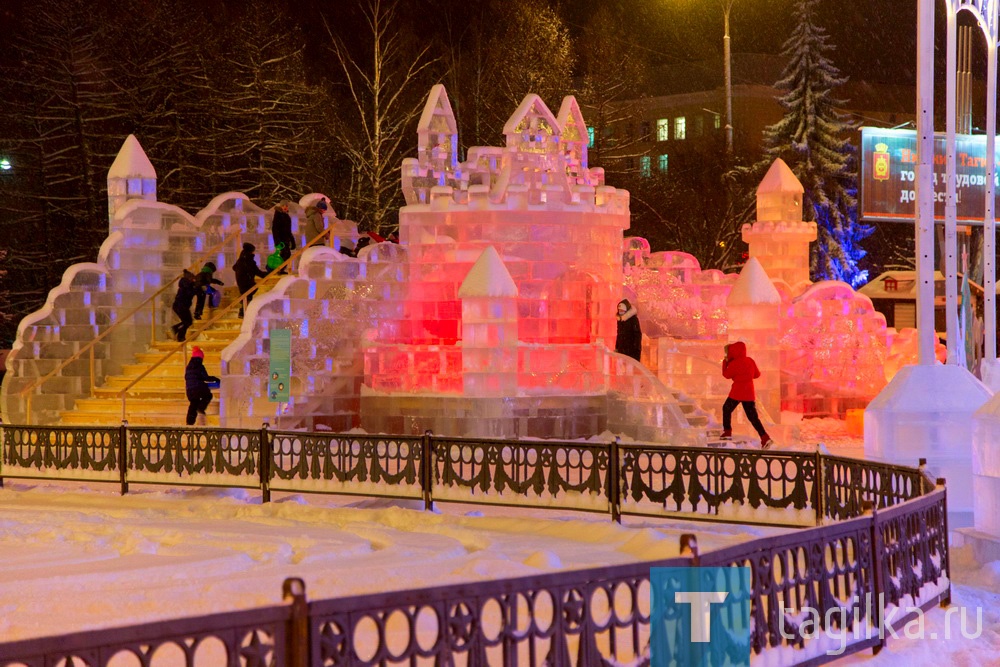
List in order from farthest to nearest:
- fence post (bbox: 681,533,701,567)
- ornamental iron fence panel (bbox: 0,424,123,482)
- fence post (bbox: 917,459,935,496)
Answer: ornamental iron fence panel (bbox: 0,424,123,482), fence post (bbox: 917,459,935,496), fence post (bbox: 681,533,701,567)

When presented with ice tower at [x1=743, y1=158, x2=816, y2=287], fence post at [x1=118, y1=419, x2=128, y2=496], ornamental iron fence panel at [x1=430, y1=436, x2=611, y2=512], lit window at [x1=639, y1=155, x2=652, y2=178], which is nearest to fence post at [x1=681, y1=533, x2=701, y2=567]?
ornamental iron fence panel at [x1=430, y1=436, x2=611, y2=512]

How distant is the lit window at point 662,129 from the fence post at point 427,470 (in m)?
44.5

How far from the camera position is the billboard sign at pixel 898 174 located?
25359mm

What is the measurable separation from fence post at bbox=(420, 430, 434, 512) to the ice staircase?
751 cm

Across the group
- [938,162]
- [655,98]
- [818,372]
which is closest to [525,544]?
[818,372]

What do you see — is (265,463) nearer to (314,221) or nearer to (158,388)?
(158,388)

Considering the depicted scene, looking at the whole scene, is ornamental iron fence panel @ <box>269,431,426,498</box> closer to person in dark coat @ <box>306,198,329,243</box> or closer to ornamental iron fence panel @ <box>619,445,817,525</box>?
ornamental iron fence panel @ <box>619,445,817,525</box>

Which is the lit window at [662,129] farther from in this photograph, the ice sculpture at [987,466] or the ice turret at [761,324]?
the ice sculpture at [987,466]

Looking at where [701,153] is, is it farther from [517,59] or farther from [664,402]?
[664,402]

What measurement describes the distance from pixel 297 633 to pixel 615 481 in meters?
7.94

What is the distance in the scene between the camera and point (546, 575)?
241 inches

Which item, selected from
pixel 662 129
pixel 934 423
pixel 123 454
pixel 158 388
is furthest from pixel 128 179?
pixel 662 129

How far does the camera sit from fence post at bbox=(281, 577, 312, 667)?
5.31 metres

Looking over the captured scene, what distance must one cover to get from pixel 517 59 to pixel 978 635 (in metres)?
31.2
